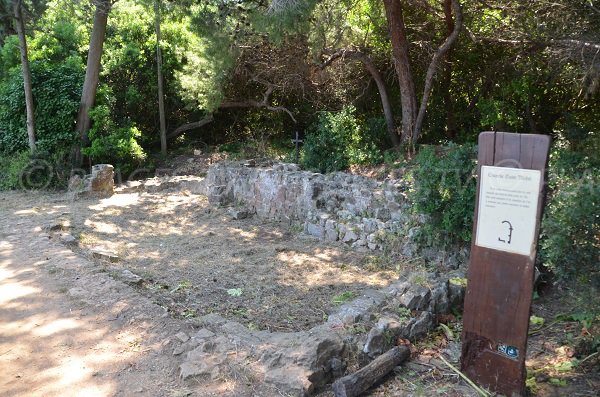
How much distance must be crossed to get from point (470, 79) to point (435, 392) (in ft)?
30.5

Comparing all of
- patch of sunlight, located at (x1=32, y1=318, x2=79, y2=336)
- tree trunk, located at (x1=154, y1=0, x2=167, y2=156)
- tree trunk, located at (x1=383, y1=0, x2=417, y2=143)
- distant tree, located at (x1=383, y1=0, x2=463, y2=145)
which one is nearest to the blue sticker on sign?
patch of sunlight, located at (x1=32, y1=318, x2=79, y2=336)

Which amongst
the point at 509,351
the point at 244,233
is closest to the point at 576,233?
the point at 509,351

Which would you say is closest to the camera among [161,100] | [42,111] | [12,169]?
[12,169]

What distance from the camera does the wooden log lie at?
3.68 metres

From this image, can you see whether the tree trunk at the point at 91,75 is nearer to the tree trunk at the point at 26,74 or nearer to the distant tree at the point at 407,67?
the tree trunk at the point at 26,74

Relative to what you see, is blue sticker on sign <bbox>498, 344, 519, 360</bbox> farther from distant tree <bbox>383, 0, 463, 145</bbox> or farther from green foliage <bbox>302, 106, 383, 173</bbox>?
distant tree <bbox>383, 0, 463, 145</bbox>

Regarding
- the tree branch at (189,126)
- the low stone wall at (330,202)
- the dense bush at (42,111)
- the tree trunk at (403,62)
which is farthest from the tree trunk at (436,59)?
the dense bush at (42,111)

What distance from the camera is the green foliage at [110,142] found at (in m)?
12.8

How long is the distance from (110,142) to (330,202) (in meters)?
6.90

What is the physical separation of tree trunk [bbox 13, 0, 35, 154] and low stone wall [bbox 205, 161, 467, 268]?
4.82 metres

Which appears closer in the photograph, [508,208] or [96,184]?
[508,208]

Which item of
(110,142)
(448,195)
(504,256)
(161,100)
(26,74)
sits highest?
(26,74)

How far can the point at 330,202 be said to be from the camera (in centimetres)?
852

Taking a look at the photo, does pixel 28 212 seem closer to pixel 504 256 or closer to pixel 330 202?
pixel 330 202
